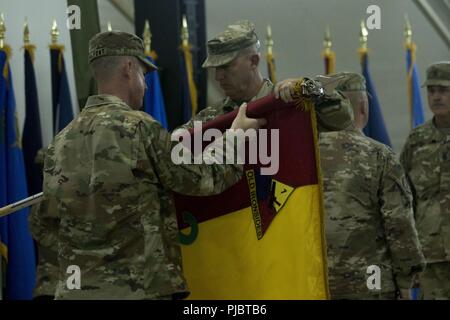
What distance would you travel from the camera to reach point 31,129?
5.91 m

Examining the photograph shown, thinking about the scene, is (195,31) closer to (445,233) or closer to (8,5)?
(8,5)

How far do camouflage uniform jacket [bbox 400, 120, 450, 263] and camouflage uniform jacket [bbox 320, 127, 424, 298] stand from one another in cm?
95

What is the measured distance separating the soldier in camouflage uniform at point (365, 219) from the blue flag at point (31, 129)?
2.44m

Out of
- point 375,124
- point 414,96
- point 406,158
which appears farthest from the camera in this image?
point 414,96

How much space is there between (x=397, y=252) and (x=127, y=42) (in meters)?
1.53

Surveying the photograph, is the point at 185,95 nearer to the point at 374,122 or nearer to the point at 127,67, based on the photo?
the point at 374,122

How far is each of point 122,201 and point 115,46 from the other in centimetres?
55

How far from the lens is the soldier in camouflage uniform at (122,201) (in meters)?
2.98

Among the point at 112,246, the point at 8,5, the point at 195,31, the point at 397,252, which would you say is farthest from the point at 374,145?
the point at 8,5

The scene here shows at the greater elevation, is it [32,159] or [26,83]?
[26,83]

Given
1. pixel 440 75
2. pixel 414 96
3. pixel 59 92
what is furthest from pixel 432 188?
pixel 59 92

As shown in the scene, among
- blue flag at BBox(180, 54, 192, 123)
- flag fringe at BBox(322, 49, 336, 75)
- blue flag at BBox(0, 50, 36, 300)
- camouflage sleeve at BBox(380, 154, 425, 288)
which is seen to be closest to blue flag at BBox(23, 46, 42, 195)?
blue flag at BBox(0, 50, 36, 300)

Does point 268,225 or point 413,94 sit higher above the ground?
point 413,94

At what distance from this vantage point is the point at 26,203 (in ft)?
11.3
